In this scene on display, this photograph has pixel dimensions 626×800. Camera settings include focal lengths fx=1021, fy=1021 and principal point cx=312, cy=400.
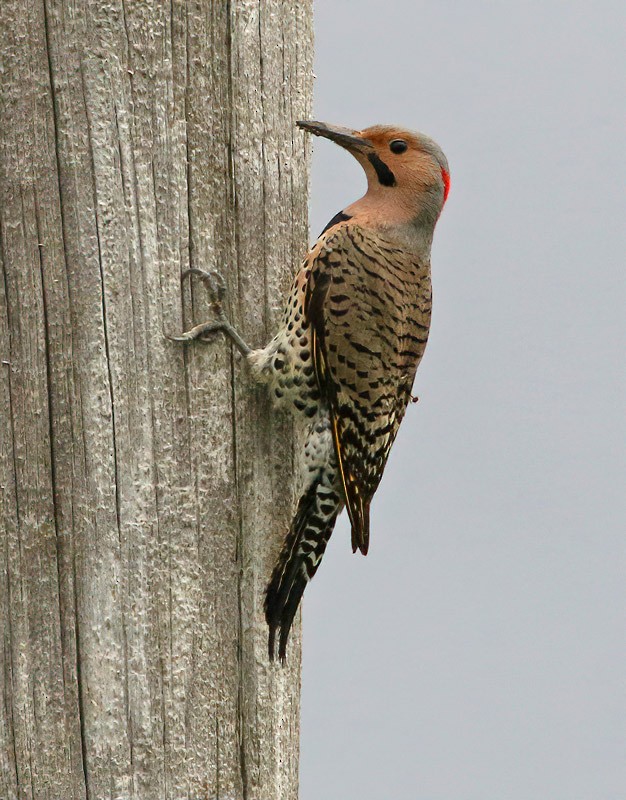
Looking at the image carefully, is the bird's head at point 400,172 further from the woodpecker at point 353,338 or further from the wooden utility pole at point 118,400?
the wooden utility pole at point 118,400

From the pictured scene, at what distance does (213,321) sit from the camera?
7.54ft

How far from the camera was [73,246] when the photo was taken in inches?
85.4

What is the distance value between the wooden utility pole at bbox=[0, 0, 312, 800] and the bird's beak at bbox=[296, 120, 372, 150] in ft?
0.72

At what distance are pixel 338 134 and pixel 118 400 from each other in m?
1.10

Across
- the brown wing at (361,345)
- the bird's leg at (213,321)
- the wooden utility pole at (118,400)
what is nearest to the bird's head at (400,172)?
the brown wing at (361,345)

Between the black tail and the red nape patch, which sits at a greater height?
the red nape patch

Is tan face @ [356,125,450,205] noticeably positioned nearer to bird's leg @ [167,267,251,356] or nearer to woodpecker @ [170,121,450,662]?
woodpecker @ [170,121,450,662]

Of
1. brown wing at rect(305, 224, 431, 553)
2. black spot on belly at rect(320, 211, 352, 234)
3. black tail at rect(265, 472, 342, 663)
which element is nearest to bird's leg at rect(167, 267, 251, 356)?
brown wing at rect(305, 224, 431, 553)

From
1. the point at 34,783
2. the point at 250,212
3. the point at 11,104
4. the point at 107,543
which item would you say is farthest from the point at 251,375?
the point at 34,783

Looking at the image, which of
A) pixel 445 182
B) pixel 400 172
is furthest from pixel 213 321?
pixel 445 182

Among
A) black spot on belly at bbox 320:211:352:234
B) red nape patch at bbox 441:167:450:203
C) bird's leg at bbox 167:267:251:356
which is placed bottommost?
bird's leg at bbox 167:267:251:356

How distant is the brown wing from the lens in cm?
274

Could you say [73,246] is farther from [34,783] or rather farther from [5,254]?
[34,783]

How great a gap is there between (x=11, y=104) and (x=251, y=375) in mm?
800
